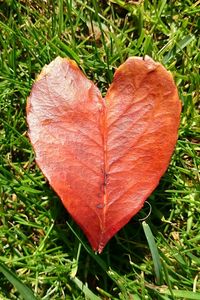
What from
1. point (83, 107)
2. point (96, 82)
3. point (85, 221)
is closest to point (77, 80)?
point (83, 107)

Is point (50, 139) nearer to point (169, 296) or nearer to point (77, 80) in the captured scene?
point (77, 80)

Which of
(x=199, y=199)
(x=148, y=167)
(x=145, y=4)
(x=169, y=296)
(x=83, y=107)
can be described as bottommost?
(x=169, y=296)

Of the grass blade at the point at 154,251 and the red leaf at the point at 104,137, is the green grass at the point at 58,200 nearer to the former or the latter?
the grass blade at the point at 154,251

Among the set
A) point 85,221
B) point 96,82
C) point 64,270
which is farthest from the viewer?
point 96,82

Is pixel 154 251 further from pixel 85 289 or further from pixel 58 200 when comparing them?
pixel 58 200

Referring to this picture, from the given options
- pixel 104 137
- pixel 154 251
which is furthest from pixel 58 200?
pixel 154 251

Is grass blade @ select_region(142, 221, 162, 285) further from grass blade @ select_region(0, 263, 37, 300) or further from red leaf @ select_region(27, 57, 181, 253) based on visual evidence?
grass blade @ select_region(0, 263, 37, 300)

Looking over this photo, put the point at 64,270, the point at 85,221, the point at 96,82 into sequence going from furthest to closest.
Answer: the point at 96,82 < the point at 64,270 < the point at 85,221
